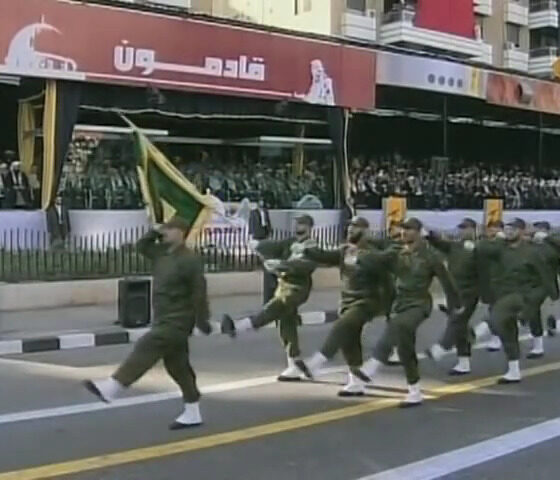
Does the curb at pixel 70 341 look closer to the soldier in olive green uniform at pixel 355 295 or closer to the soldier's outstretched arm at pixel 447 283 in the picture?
the soldier in olive green uniform at pixel 355 295

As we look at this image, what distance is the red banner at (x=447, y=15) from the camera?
3566 centimetres

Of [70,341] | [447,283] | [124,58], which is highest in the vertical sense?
[124,58]

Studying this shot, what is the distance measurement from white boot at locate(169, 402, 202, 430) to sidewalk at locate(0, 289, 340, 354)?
504 centimetres

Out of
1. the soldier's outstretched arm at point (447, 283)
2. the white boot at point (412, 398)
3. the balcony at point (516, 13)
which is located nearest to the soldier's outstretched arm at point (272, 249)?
the soldier's outstretched arm at point (447, 283)

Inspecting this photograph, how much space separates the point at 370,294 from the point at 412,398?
3.25 ft

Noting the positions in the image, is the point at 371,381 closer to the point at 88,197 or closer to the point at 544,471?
the point at 544,471

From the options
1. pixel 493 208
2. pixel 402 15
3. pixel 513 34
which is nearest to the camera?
pixel 493 208

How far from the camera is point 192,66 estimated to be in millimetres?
21953

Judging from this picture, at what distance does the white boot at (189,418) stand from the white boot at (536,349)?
17.5 feet

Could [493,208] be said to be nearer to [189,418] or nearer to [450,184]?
[450,184]

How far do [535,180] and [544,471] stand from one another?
28990 millimetres

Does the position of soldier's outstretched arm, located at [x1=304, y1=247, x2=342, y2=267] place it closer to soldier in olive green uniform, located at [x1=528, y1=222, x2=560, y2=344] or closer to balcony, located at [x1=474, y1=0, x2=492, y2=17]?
soldier in olive green uniform, located at [x1=528, y1=222, x2=560, y2=344]

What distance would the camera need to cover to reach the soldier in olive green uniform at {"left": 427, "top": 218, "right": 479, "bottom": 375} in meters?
10.6

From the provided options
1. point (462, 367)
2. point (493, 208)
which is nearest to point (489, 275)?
point (462, 367)
